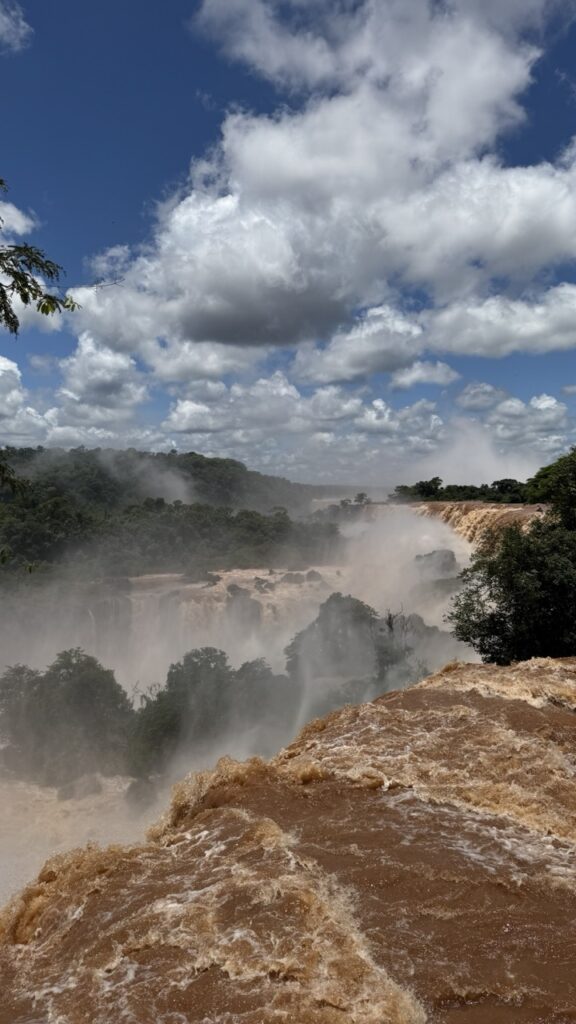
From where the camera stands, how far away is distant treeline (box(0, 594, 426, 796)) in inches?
877

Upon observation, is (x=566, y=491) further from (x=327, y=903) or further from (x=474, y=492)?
(x=474, y=492)

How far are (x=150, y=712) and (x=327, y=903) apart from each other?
1809cm

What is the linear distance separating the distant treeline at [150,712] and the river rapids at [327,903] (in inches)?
543

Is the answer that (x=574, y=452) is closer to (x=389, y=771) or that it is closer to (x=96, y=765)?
(x=389, y=771)

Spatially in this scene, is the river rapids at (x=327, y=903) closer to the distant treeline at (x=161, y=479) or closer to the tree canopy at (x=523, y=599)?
the tree canopy at (x=523, y=599)

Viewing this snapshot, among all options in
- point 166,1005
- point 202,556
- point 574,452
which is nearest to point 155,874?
point 166,1005

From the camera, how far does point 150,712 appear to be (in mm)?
22562

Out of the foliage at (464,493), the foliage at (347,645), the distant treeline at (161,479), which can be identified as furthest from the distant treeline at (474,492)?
the distant treeline at (161,479)

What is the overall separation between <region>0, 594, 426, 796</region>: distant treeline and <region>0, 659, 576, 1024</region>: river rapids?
13.8 metres

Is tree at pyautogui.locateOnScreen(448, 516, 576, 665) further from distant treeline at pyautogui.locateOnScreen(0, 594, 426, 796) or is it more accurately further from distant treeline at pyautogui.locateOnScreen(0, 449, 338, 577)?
distant treeline at pyautogui.locateOnScreen(0, 449, 338, 577)

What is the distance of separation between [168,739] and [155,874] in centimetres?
1658

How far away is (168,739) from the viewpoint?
22.3m

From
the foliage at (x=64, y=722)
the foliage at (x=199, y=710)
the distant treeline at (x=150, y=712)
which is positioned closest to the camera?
the foliage at (x=199, y=710)

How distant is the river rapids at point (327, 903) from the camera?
4660 millimetres
